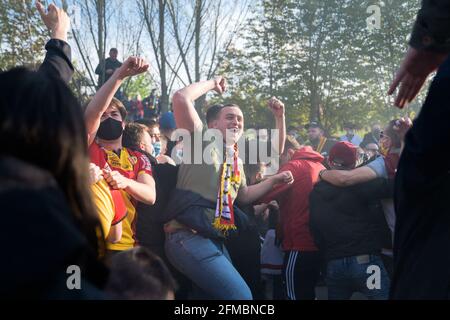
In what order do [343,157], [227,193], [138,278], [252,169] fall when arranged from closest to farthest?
[138,278]
[227,193]
[343,157]
[252,169]

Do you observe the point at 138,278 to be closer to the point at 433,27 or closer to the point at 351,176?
the point at 433,27

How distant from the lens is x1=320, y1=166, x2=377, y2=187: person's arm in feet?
13.0

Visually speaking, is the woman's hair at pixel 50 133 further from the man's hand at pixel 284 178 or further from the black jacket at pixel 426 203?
the man's hand at pixel 284 178

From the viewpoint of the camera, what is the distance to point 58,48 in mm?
2145

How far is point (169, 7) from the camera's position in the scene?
11.9 m

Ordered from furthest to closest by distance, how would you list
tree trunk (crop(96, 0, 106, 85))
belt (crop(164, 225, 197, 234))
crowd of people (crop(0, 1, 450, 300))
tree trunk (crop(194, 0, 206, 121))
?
tree trunk (crop(194, 0, 206, 121)) < tree trunk (crop(96, 0, 106, 85)) < belt (crop(164, 225, 197, 234)) < crowd of people (crop(0, 1, 450, 300))

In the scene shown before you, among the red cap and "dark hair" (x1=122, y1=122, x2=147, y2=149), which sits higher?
"dark hair" (x1=122, y1=122, x2=147, y2=149)

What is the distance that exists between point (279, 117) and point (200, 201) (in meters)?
1.29

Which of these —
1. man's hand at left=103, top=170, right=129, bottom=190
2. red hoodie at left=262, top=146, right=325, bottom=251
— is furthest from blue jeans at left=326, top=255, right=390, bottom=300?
man's hand at left=103, top=170, right=129, bottom=190

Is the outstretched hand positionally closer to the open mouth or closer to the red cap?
the open mouth

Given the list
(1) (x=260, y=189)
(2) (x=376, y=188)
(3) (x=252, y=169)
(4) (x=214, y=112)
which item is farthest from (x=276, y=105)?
(2) (x=376, y=188)

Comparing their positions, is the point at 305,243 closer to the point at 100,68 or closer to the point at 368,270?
the point at 368,270

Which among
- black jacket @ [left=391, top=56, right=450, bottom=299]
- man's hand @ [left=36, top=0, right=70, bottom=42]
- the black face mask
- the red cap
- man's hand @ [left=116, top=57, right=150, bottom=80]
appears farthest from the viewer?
the red cap

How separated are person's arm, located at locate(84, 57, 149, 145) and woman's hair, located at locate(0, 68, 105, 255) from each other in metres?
1.75
